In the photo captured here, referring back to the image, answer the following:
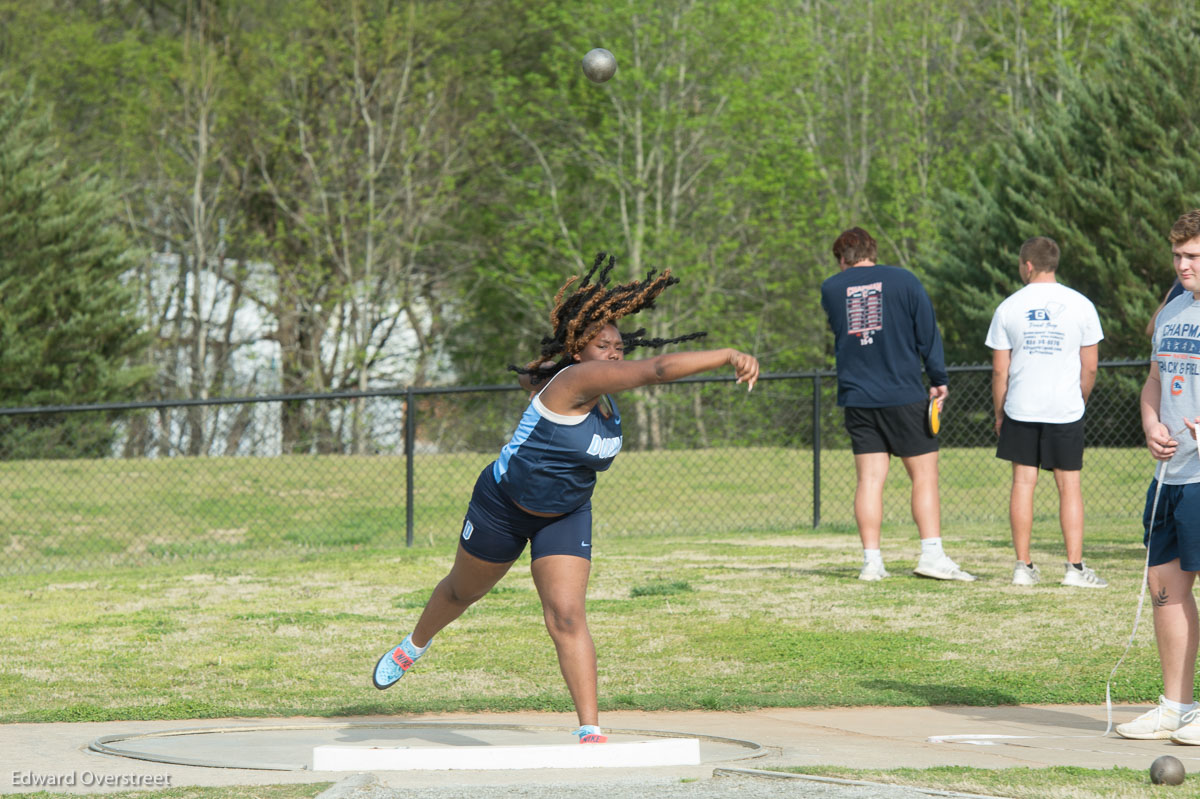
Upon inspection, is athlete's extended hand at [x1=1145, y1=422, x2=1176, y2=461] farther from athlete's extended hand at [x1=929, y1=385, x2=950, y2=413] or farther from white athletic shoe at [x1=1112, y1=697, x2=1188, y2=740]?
athlete's extended hand at [x1=929, y1=385, x2=950, y2=413]

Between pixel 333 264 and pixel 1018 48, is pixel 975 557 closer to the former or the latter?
pixel 333 264

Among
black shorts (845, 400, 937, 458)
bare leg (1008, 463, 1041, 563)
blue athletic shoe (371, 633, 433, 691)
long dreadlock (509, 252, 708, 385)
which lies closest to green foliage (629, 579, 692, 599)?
black shorts (845, 400, 937, 458)

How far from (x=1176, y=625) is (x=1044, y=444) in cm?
350

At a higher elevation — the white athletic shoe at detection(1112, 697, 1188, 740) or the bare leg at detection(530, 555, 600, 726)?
the bare leg at detection(530, 555, 600, 726)

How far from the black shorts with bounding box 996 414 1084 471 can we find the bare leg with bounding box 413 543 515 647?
14.8 ft

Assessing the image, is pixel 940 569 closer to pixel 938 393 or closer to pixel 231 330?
pixel 938 393

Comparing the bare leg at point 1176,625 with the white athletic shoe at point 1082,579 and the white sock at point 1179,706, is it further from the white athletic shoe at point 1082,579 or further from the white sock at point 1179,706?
the white athletic shoe at point 1082,579

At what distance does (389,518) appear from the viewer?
16.8 metres

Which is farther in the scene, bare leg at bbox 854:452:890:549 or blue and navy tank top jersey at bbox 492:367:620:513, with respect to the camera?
bare leg at bbox 854:452:890:549

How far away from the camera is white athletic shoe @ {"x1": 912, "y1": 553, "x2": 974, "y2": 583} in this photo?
916cm

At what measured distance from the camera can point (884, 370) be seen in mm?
8953

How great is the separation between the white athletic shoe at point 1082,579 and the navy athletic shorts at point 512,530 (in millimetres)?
4741

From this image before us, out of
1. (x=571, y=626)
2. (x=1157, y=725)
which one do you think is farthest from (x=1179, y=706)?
(x=571, y=626)

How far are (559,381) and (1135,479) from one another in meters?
14.1
